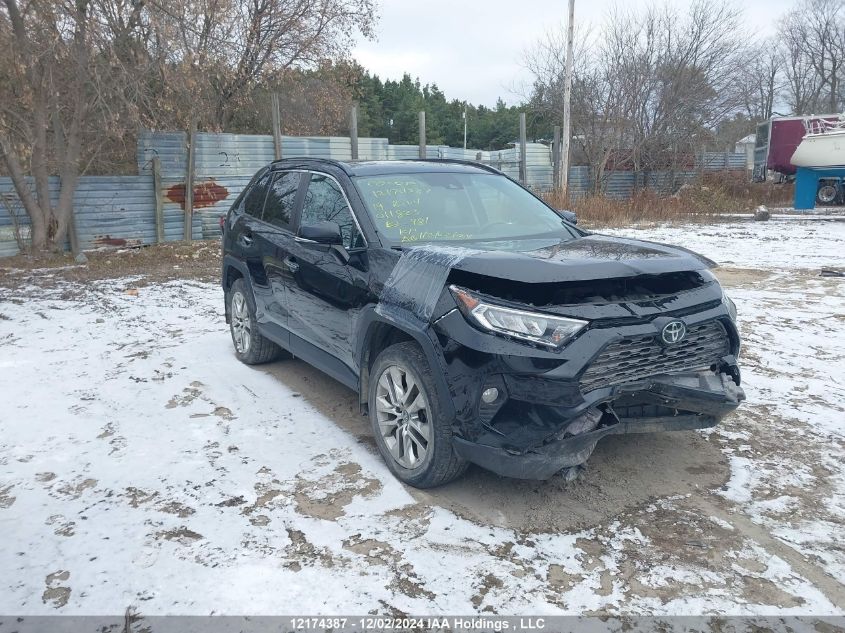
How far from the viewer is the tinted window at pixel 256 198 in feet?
18.6

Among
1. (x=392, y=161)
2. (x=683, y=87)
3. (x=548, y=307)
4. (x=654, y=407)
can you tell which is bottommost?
(x=654, y=407)

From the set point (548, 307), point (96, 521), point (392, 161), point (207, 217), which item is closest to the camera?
point (548, 307)

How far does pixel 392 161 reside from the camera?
493cm

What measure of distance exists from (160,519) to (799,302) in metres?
7.30

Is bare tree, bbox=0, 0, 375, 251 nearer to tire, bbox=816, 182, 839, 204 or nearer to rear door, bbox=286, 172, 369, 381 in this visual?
rear door, bbox=286, 172, 369, 381

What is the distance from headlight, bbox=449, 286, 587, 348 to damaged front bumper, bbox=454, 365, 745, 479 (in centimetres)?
30

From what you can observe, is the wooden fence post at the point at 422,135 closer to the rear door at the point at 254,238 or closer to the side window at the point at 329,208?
the rear door at the point at 254,238

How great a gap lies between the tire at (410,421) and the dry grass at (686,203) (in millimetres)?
13830

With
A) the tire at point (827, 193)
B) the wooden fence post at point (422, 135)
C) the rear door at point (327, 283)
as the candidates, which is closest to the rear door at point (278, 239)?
the rear door at point (327, 283)

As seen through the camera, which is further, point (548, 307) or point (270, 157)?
point (270, 157)

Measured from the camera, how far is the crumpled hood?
10.3 ft

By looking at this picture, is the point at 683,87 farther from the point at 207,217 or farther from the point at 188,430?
the point at 188,430

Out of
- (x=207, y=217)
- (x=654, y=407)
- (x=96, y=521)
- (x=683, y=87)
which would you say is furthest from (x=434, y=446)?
(x=683, y=87)

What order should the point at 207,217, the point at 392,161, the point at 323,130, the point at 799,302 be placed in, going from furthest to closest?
the point at 323,130 → the point at 207,217 → the point at 799,302 → the point at 392,161
